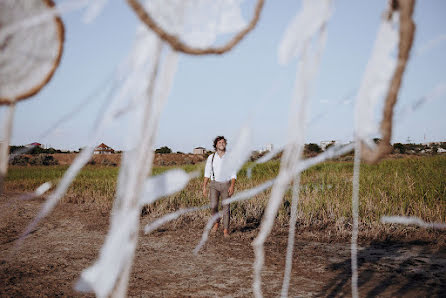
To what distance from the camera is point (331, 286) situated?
2.86 metres

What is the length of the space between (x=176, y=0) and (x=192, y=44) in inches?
3.8

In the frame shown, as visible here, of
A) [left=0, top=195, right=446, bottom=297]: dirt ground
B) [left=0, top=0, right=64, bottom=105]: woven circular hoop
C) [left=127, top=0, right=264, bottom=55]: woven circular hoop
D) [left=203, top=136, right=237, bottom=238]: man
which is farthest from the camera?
[left=203, top=136, right=237, bottom=238]: man

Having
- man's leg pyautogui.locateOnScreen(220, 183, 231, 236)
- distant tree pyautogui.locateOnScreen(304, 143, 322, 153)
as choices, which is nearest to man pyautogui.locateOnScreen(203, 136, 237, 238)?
man's leg pyautogui.locateOnScreen(220, 183, 231, 236)

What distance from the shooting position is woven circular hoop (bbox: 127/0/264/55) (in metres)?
0.64

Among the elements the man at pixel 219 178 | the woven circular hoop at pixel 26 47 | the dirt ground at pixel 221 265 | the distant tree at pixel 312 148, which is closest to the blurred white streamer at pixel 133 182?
the woven circular hoop at pixel 26 47

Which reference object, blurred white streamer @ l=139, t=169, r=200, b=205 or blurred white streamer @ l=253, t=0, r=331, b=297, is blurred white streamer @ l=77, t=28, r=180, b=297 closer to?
blurred white streamer @ l=139, t=169, r=200, b=205

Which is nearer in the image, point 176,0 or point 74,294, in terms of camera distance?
point 176,0

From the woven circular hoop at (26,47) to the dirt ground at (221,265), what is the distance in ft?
7.38

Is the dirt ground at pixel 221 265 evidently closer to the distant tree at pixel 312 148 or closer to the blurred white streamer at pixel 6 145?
the blurred white streamer at pixel 6 145

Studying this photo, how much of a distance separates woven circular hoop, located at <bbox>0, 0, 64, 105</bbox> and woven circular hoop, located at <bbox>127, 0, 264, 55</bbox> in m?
0.27

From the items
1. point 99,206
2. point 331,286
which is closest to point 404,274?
point 331,286

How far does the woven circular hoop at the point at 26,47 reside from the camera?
76cm

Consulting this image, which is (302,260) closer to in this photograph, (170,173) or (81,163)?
(170,173)

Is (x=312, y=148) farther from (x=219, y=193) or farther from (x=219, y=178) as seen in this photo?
(x=219, y=178)
